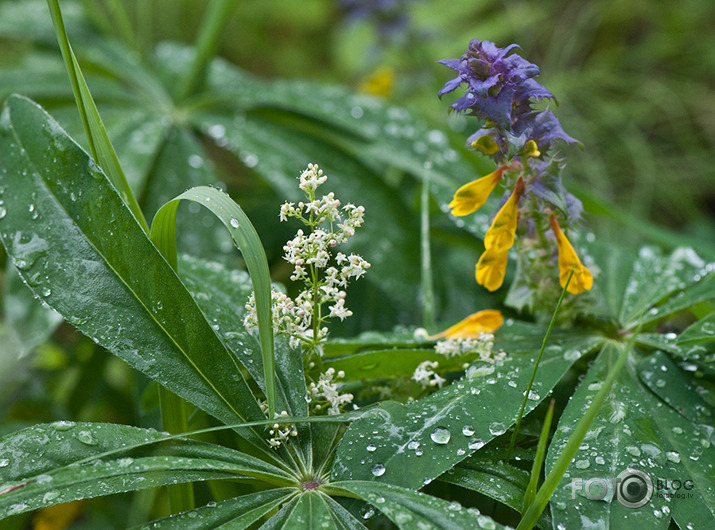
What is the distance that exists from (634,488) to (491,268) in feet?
0.73

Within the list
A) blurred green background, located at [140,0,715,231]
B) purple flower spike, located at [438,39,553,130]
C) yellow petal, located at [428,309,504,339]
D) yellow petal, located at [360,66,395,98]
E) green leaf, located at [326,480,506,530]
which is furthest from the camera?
blurred green background, located at [140,0,715,231]

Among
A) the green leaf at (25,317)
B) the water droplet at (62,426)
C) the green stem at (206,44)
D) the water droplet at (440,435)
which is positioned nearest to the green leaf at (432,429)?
the water droplet at (440,435)

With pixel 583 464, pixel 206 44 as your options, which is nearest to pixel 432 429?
pixel 583 464

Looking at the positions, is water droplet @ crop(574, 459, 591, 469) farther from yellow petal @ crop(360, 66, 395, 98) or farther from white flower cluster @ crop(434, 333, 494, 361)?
yellow petal @ crop(360, 66, 395, 98)

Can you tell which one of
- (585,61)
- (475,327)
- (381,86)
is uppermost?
(585,61)

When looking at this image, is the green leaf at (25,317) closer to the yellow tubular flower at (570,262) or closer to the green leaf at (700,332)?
the yellow tubular flower at (570,262)

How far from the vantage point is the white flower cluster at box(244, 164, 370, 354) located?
50 centimetres

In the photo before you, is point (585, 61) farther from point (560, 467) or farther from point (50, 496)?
point (50, 496)

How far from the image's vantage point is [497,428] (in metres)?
0.49

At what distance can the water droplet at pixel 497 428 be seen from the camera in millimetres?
490

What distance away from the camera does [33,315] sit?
846 mm

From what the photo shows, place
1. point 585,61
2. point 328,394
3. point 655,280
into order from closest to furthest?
point 328,394
point 655,280
point 585,61

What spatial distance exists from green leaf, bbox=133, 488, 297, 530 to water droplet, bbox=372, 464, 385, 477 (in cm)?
7

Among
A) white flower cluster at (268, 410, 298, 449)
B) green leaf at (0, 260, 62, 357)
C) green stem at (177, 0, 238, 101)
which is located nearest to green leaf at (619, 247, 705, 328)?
white flower cluster at (268, 410, 298, 449)
